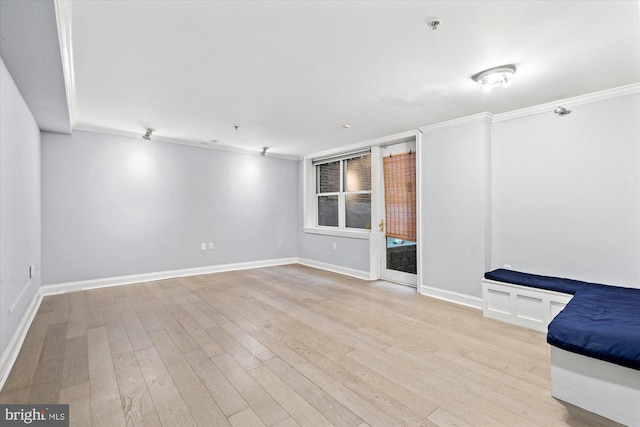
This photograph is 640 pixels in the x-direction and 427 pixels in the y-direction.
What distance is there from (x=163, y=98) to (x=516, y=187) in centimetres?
409

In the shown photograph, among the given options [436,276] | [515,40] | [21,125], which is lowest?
[436,276]

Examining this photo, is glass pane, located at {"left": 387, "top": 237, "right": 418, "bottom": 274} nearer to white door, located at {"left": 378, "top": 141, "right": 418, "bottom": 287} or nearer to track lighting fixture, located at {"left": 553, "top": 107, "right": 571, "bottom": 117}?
white door, located at {"left": 378, "top": 141, "right": 418, "bottom": 287}

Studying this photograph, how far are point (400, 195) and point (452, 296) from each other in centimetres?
168

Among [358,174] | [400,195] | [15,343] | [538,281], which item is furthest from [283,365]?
[358,174]

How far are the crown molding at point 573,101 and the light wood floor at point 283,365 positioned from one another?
2.36 meters

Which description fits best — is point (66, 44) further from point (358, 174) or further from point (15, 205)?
point (358, 174)

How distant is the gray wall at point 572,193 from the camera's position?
2.73 meters

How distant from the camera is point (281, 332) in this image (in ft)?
9.12

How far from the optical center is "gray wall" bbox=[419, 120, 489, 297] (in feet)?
11.6

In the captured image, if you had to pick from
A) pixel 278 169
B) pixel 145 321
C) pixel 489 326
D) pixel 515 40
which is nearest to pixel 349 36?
pixel 515 40

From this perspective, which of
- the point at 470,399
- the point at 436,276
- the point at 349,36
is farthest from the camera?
the point at 436,276

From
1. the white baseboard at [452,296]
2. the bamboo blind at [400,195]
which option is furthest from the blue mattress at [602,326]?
the bamboo blind at [400,195]

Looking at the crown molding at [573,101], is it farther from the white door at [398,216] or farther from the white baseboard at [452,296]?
the white baseboard at [452,296]

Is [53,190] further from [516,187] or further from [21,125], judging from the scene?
[516,187]
